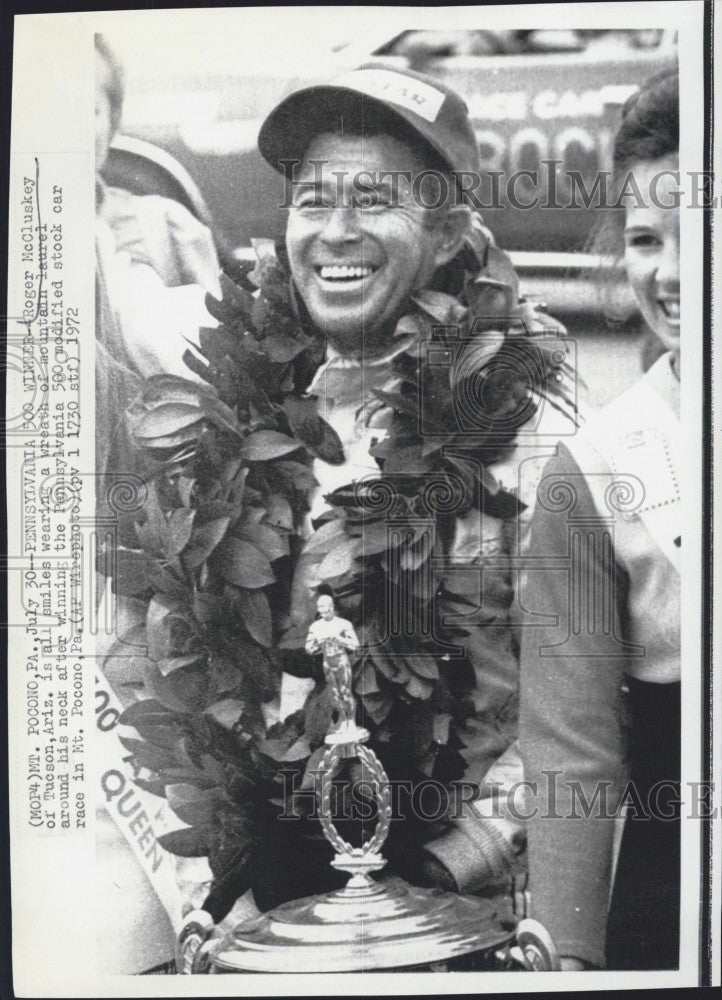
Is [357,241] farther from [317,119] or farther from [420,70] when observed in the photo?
[420,70]

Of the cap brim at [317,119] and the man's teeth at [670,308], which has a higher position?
the cap brim at [317,119]

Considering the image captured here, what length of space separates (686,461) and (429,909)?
1.14 metres

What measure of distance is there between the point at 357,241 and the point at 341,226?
0.16ft

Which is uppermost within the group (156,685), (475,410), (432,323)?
(432,323)

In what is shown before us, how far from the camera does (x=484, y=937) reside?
1956 millimetres

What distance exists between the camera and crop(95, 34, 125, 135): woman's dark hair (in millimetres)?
1965

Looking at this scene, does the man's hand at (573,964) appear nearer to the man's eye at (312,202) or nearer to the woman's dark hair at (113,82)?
the man's eye at (312,202)

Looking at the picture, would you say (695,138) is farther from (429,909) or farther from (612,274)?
(429,909)

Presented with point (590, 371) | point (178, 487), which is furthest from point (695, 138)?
point (178, 487)

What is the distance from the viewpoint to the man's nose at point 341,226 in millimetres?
1951

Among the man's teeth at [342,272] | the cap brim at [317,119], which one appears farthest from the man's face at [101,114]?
the man's teeth at [342,272]

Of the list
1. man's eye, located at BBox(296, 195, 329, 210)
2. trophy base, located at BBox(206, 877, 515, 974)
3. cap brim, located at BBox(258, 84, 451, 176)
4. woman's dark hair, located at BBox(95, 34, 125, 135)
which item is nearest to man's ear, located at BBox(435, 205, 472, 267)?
cap brim, located at BBox(258, 84, 451, 176)

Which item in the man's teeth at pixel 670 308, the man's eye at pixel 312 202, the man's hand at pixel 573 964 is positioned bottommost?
the man's hand at pixel 573 964

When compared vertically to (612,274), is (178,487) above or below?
below
